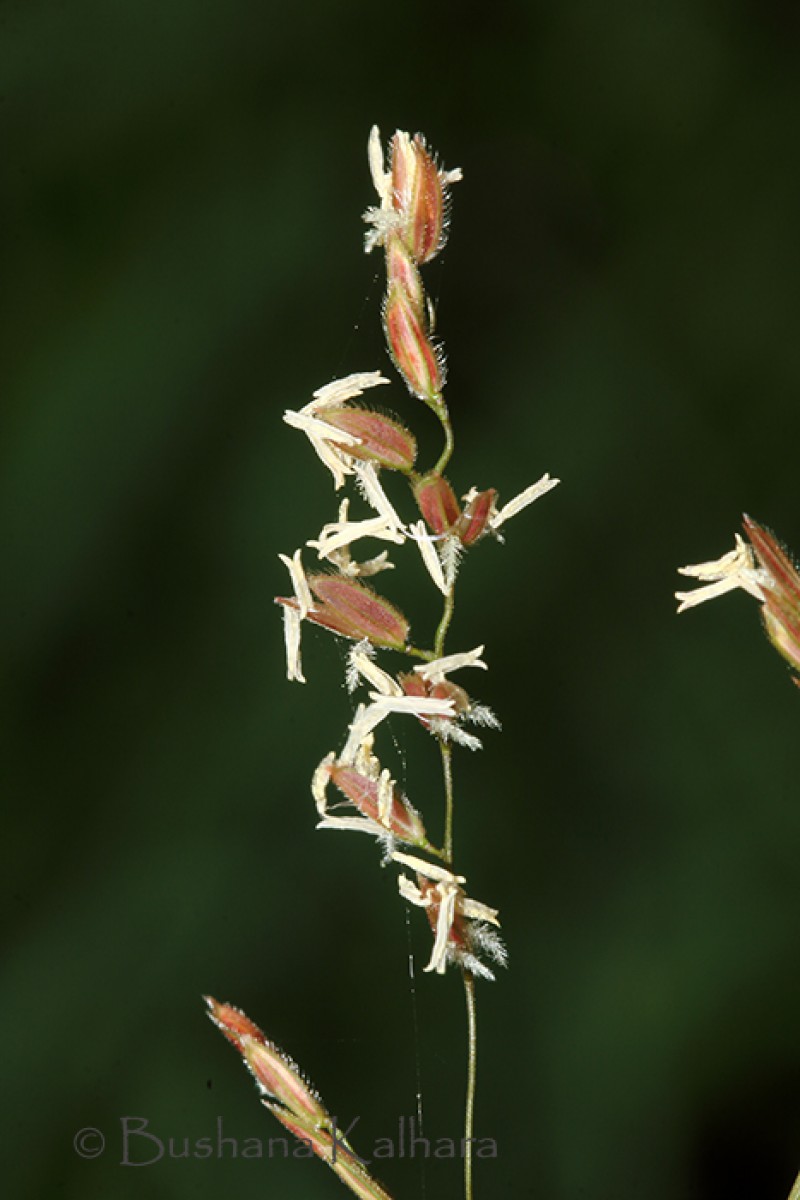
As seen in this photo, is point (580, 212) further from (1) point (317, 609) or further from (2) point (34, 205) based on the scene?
(1) point (317, 609)

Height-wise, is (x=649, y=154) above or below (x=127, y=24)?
below

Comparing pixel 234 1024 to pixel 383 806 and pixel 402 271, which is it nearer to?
pixel 383 806

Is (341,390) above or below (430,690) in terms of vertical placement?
above

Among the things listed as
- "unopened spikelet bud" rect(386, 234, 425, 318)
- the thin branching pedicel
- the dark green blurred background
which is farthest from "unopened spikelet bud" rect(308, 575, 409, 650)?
the dark green blurred background

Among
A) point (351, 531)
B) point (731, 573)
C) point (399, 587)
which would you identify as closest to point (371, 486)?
point (351, 531)

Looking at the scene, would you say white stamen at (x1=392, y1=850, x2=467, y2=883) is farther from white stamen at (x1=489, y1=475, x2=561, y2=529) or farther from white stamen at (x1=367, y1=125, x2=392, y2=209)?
white stamen at (x1=367, y1=125, x2=392, y2=209)

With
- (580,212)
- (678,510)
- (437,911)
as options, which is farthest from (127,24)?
(437,911)
